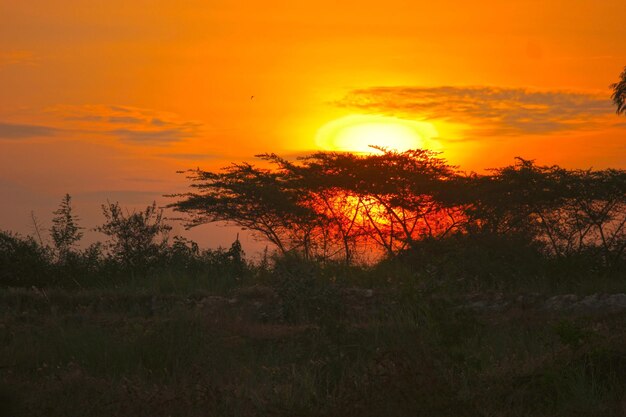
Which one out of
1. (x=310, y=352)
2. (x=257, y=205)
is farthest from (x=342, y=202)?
(x=310, y=352)

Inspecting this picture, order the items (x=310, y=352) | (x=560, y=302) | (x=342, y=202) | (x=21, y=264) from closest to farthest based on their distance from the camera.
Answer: (x=310, y=352) → (x=560, y=302) → (x=21, y=264) → (x=342, y=202)

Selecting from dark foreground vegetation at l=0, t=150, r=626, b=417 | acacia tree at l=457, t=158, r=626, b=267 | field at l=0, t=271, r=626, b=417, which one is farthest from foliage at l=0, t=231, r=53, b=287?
acacia tree at l=457, t=158, r=626, b=267

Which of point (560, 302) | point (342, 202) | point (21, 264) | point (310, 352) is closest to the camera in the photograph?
point (310, 352)

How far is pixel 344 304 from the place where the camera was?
15602 millimetres

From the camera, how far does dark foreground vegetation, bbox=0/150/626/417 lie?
8414 mm

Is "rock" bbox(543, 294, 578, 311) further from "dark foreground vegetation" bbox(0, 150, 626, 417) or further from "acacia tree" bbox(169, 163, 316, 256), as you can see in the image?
"acacia tree" bbox(169, 163, 316, 256)

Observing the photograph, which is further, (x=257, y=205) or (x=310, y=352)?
(x=257, y=205)

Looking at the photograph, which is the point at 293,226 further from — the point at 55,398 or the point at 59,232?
the point at 55,398

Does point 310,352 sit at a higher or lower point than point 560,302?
lower

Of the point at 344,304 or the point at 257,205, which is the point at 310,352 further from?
the point at 257,205

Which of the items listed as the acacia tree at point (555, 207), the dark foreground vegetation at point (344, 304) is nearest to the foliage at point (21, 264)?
the dark foreground vegetation at point (344, 304)

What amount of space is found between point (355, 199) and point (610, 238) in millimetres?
7072

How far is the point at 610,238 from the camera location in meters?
20.0

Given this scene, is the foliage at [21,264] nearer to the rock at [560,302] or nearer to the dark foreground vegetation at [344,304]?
the dark foreground vegetation at [344,304]
